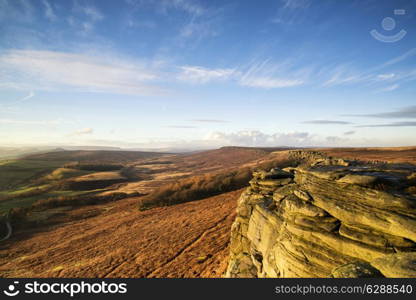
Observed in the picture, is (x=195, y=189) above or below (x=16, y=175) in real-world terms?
above

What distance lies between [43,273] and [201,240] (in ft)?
41.3

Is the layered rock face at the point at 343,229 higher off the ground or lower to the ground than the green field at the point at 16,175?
higher

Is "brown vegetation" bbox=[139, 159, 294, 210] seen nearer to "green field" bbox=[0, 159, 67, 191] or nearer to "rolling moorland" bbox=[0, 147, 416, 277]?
"rolling moorland" bbox=[0, 147, 416, 277]

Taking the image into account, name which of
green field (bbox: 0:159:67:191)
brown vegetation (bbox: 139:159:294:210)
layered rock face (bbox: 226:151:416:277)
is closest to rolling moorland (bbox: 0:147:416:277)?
brown vegetation (bbox: 139:159:294:210)

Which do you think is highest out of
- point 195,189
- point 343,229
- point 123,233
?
point 343,229

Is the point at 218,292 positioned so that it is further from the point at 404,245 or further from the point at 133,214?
the point at 133,214

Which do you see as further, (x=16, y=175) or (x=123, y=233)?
(x=16, y=175)

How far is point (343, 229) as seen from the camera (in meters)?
7.59

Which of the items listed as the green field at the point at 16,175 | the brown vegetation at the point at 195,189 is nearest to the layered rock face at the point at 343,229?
the brown vegetation at the point at 195,189

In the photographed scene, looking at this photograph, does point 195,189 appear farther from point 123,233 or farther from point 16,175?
point 16,175

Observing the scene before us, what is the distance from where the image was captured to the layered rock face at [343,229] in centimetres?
638

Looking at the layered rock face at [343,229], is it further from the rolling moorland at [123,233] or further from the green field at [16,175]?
the green field at [16,175]

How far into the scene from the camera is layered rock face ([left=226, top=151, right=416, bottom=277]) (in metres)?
6.38

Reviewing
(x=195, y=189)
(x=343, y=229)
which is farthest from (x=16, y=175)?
(x=343, y=229)
